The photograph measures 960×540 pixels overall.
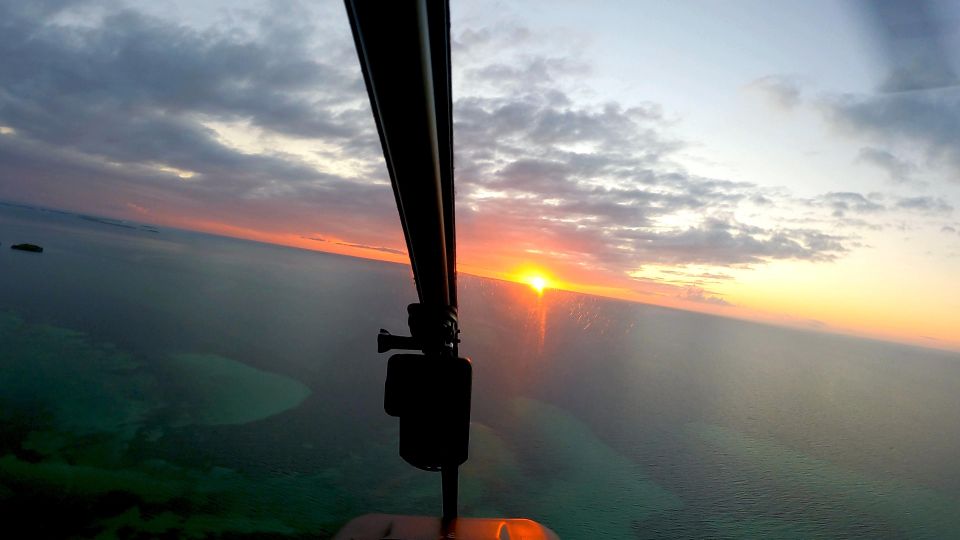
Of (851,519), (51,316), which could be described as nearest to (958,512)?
(851,519)

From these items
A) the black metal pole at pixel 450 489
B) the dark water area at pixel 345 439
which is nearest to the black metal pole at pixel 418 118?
the black metal pole at pixel 450 489

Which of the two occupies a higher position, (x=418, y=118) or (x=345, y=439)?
(x=418, y=118)

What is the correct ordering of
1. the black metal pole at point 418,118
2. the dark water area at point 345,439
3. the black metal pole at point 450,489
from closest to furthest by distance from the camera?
the black metal pole at point 418,118 → the black metal pole at point 450,489 → the dark water area at point 345,439

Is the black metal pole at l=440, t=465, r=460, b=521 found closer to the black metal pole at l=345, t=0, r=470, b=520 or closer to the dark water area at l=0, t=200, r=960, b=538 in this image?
the black metal pole at l=345, t=0, r=470, b=520

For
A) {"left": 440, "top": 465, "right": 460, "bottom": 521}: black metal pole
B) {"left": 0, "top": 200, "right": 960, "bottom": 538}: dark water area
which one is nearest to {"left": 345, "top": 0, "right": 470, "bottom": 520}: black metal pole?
{"left": 440, "top": 465, "right": 460, "bottom": 521}: black metal pole

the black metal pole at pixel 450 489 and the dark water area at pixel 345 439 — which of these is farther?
the dark water area at pixel 345 439

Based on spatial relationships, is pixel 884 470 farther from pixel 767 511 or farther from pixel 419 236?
pixel 419 236

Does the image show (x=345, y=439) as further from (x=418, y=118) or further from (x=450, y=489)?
(x=418, y=118)

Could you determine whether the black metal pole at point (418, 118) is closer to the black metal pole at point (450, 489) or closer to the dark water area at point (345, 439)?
the black metal pole at point (450, 489)

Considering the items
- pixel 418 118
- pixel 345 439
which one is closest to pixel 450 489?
pixel 418 118
